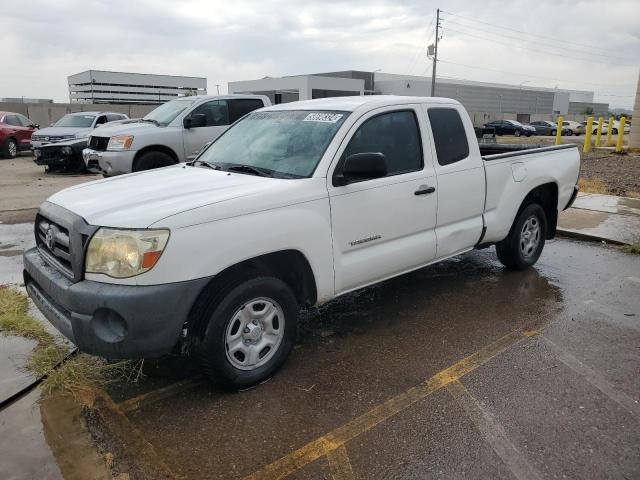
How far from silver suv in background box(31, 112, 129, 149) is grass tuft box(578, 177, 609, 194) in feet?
42.9

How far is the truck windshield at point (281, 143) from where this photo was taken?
386 centimetres

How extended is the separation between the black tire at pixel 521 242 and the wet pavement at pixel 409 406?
0.88m

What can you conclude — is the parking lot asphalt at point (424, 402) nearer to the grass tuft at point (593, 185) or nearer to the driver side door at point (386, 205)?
the driver side door at point (386, 205)

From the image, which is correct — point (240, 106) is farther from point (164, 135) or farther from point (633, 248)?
point (633, 248)

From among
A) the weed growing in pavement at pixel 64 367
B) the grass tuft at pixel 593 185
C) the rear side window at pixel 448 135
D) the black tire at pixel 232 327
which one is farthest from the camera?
the grass tuft at pixel 593 185

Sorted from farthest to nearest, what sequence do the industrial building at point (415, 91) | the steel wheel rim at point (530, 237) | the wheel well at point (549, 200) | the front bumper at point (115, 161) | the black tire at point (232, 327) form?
1. the industrial building at point (415, 91)
2. the front bumper at point (115, 161)
3. the wheel well at point (549, 200)
4. the steel wheel rim at point (530, 237)
5. the black tire at point (232, 327)

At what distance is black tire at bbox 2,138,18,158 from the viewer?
753 inches

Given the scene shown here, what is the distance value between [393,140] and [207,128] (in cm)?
678

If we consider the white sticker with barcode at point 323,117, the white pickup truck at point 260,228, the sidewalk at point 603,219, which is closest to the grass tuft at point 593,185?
the sidewalk at point 603,219

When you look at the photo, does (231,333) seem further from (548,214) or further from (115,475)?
(548,214)

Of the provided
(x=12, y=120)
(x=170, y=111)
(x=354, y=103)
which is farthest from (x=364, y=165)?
(x=12, y=120)

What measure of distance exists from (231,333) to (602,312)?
3.54m

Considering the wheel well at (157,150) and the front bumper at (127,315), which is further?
the wheel well at (157,150)

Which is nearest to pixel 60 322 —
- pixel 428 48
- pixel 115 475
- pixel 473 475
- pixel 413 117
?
pixel 115 475
